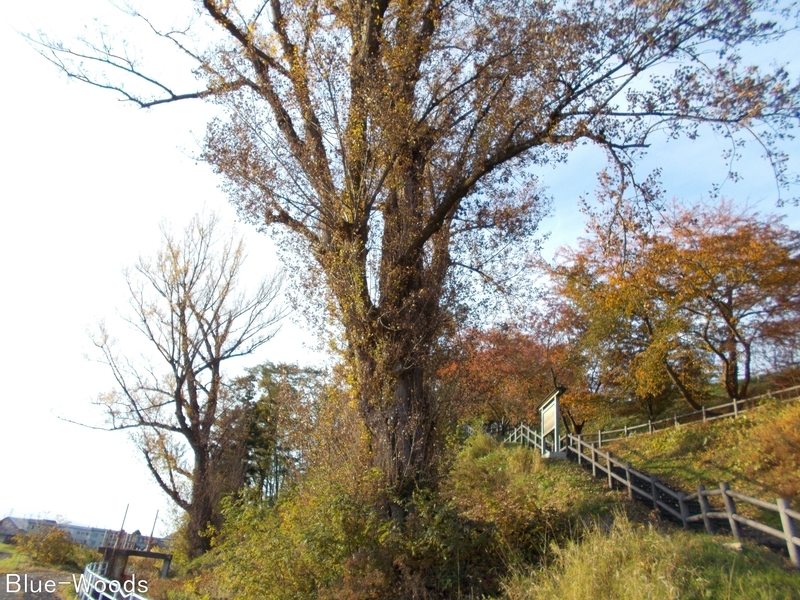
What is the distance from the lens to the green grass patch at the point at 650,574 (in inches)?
186

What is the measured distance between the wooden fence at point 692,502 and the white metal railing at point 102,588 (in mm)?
7379

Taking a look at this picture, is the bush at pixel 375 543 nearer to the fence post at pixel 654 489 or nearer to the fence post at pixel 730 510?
the fence post at pixel 730 510

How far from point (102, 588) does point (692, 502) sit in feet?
40.9

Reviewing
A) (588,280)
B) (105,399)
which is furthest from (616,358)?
(105,399)

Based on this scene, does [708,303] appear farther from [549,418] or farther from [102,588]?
[102,588]

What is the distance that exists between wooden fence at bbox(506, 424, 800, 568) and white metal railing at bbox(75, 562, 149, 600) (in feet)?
24.2

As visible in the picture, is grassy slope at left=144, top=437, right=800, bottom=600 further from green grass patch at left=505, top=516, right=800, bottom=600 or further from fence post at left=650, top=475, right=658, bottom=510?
fence post at left=650, top=475, right=658, bottom=510

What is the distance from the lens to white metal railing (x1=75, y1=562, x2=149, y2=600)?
556cm

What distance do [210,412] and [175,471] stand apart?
2.90m

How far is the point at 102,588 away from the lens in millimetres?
9391

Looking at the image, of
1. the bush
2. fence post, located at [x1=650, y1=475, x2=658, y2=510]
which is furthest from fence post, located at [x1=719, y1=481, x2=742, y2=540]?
fence post, located at [x1=650, y1=475, x2=658, y2=510]

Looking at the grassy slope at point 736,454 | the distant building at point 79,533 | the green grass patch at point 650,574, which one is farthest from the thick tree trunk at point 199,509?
the green grass patch at point 650,574

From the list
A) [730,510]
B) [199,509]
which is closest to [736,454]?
[730,510]

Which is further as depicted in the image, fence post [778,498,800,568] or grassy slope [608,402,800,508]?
grassy slope [608,402,800,508]
